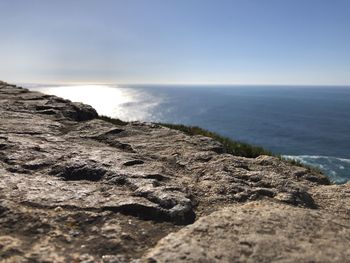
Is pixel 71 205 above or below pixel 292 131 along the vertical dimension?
above

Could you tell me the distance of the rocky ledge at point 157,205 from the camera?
13.0 ft

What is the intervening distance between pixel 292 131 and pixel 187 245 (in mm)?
135805

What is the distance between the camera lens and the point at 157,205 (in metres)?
5.15

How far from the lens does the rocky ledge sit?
155 inches

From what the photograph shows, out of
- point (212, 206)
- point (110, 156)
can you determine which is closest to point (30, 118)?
point (110, 156)

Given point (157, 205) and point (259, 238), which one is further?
point (157, 205)

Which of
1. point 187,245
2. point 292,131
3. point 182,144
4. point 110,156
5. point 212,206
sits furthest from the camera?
point 292,131

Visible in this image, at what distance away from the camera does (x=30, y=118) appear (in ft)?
35.7

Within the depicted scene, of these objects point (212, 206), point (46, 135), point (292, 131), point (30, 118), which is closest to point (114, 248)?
point (212, 206)

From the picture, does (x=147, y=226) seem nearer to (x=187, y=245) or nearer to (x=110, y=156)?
(x=187, y=245)

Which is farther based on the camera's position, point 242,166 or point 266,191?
point 242,166

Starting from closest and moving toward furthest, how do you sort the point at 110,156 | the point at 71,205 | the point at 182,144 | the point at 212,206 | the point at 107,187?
the point at 71,205
the point at 212,206
the point at 107,187
the point at 110,156
the point at 182,144

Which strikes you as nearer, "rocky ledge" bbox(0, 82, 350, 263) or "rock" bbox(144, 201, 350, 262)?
"rock" bbox(144, 201, 350, 262)

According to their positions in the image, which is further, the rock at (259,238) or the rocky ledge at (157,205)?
the rocky ledge at (157,205)
